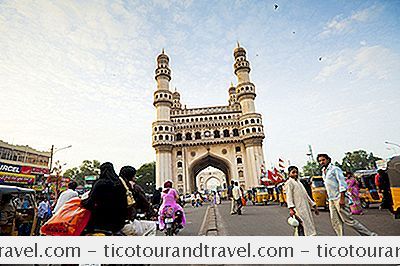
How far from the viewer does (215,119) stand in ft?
123

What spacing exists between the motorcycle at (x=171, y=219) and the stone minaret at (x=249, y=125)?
28.9m

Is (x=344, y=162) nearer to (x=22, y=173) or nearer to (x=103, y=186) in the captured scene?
(x=22, y=173)

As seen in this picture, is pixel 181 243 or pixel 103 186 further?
pixel 181 243

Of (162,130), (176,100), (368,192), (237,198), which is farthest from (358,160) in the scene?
(237,198)

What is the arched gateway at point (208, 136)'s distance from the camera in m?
33.8

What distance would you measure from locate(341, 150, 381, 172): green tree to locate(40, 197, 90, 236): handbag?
59465 mm

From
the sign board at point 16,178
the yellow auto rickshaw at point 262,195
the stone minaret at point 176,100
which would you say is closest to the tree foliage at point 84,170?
the stone minaret at point 176,100

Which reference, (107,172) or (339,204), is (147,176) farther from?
(107,172)

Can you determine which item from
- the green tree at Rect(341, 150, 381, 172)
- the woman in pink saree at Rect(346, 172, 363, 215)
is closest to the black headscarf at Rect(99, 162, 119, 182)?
the woman in pink saree at Rect(346, 172, 363, 215)

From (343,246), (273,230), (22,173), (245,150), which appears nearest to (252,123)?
(245,150)

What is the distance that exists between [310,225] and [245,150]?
32149 mm

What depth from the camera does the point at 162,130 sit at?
34.1 meters

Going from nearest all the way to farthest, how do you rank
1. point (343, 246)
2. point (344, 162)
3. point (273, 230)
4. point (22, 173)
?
1. point (343, 246)
2. point (273, 230)
3. point (22, 173)
4. point (344, 162)

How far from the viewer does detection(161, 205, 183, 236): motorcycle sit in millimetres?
4895
